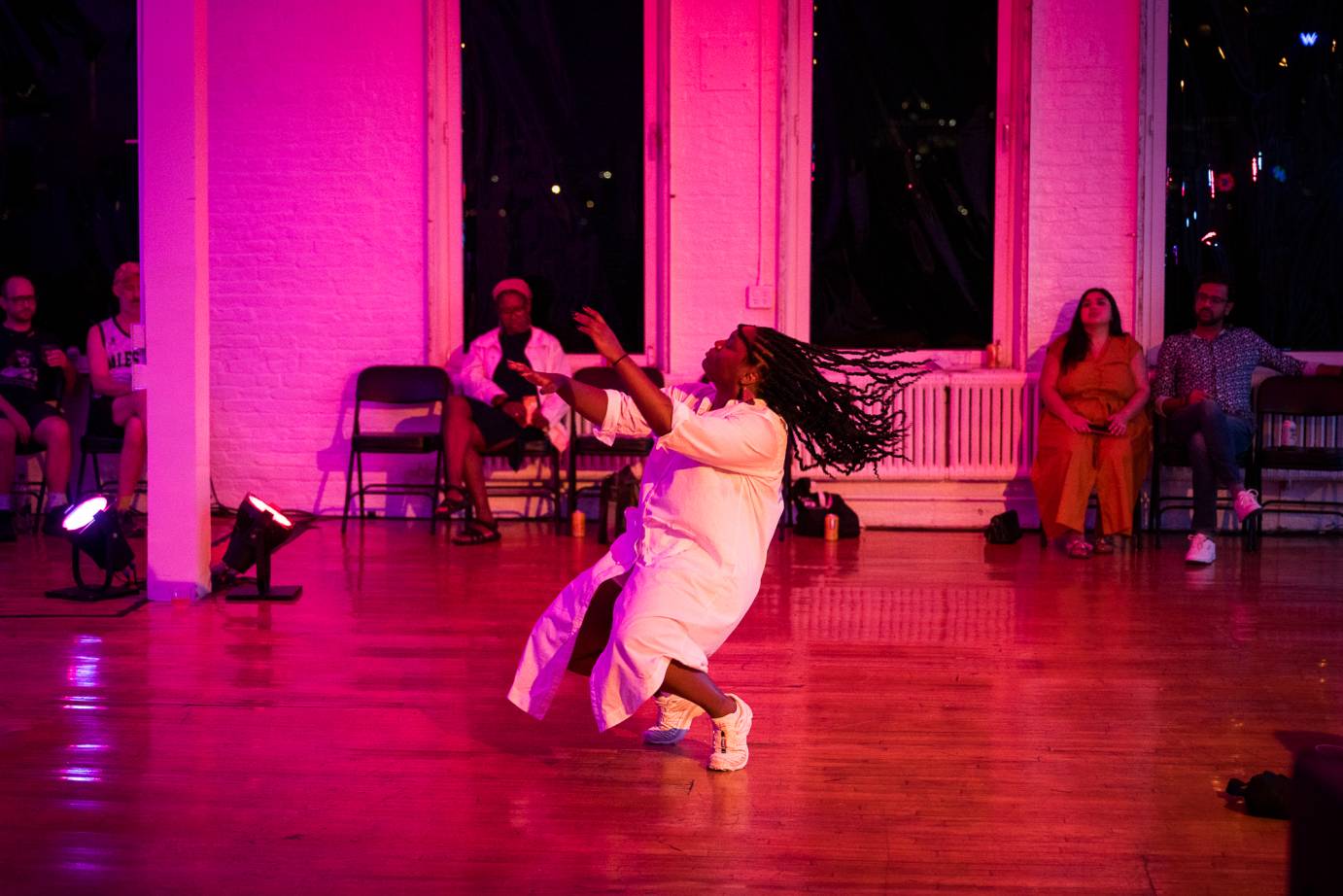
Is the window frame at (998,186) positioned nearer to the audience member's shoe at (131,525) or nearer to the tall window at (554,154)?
the tall window at (554,154)

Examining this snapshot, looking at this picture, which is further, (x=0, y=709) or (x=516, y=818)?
(x=0, y=709)

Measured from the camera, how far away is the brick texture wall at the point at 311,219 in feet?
28.3

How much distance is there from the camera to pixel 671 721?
3863 mm

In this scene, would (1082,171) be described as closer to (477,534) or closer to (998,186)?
(998,186)

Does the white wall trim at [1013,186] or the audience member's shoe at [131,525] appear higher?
the white wall trim at [1013,186]

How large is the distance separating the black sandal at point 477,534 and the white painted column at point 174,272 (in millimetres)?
1954

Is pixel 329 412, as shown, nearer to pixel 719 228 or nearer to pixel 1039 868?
pixel 719 228

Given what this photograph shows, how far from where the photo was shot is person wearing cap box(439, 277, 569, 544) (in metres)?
7.88

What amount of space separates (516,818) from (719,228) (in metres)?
5.69

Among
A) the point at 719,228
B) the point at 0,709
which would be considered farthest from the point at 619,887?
the point at 719,228

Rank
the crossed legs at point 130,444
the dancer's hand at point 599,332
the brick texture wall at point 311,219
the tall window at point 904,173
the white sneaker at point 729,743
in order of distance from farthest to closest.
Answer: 1. the brick texture wall at point 311,219
2. the tall window at point 904,173
3. the crossed legs at point 130,444
4. the white sneaker at point 729,743
5. the dancer's hand at point 599,332

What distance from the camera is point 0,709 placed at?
13.6ft

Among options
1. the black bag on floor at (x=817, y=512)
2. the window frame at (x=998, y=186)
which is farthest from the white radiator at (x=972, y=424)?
the black bag on floor at (x=817, y=512)

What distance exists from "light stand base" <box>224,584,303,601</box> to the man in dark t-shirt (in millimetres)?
2469
